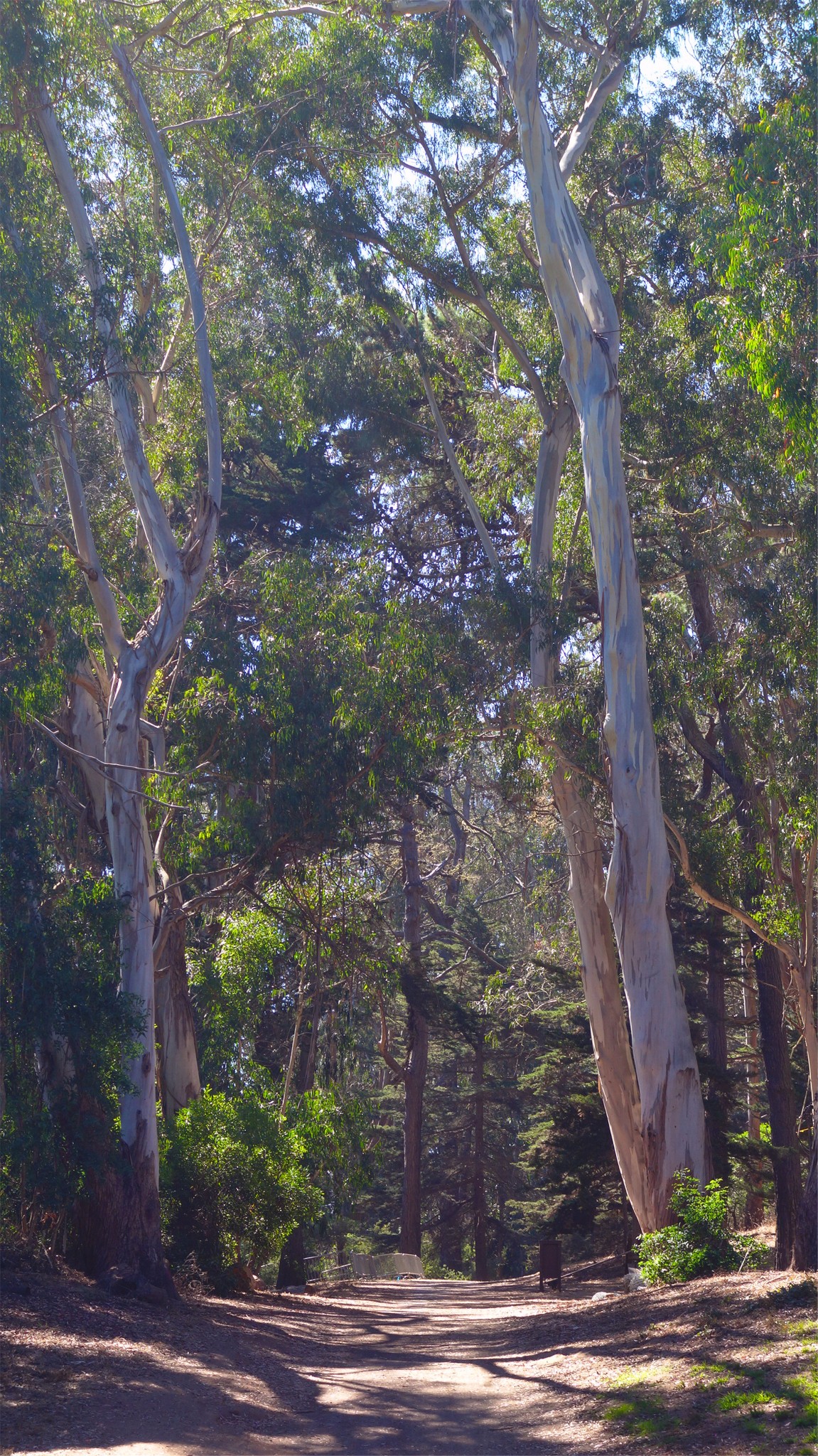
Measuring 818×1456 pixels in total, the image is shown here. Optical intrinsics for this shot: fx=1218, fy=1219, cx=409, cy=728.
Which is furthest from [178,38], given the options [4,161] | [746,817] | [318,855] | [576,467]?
[746,817]

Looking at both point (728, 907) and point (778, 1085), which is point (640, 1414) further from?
point (778, 1085)

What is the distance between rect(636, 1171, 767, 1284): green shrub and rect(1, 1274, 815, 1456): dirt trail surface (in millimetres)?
283

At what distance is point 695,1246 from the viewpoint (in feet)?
33.8

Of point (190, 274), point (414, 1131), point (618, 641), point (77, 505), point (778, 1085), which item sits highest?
point (190, 274)

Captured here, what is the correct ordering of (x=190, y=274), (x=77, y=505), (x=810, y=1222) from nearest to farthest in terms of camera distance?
(x=810, y=1222) → (x=77, y=505) → (x=190, y=274)

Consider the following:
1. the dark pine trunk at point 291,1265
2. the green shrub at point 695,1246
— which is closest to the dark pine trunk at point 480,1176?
the dark pine trunk at point 291,1265

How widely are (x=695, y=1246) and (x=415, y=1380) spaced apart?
2.78 metres

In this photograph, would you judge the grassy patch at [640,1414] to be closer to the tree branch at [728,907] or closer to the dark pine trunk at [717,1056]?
the tree branch at [728,907]

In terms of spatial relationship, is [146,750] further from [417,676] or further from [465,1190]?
[465,1190]

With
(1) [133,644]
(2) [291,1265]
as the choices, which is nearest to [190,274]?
(1) [133,644]

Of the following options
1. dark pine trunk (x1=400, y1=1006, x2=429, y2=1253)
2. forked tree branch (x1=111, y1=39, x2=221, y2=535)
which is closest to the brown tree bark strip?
forked tree branch (x1=111, y1=39, x2=221, y2=535)

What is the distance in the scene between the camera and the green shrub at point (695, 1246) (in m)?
10.1

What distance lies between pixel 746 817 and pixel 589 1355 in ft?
23.7

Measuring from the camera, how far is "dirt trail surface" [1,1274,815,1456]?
603 centimetres
